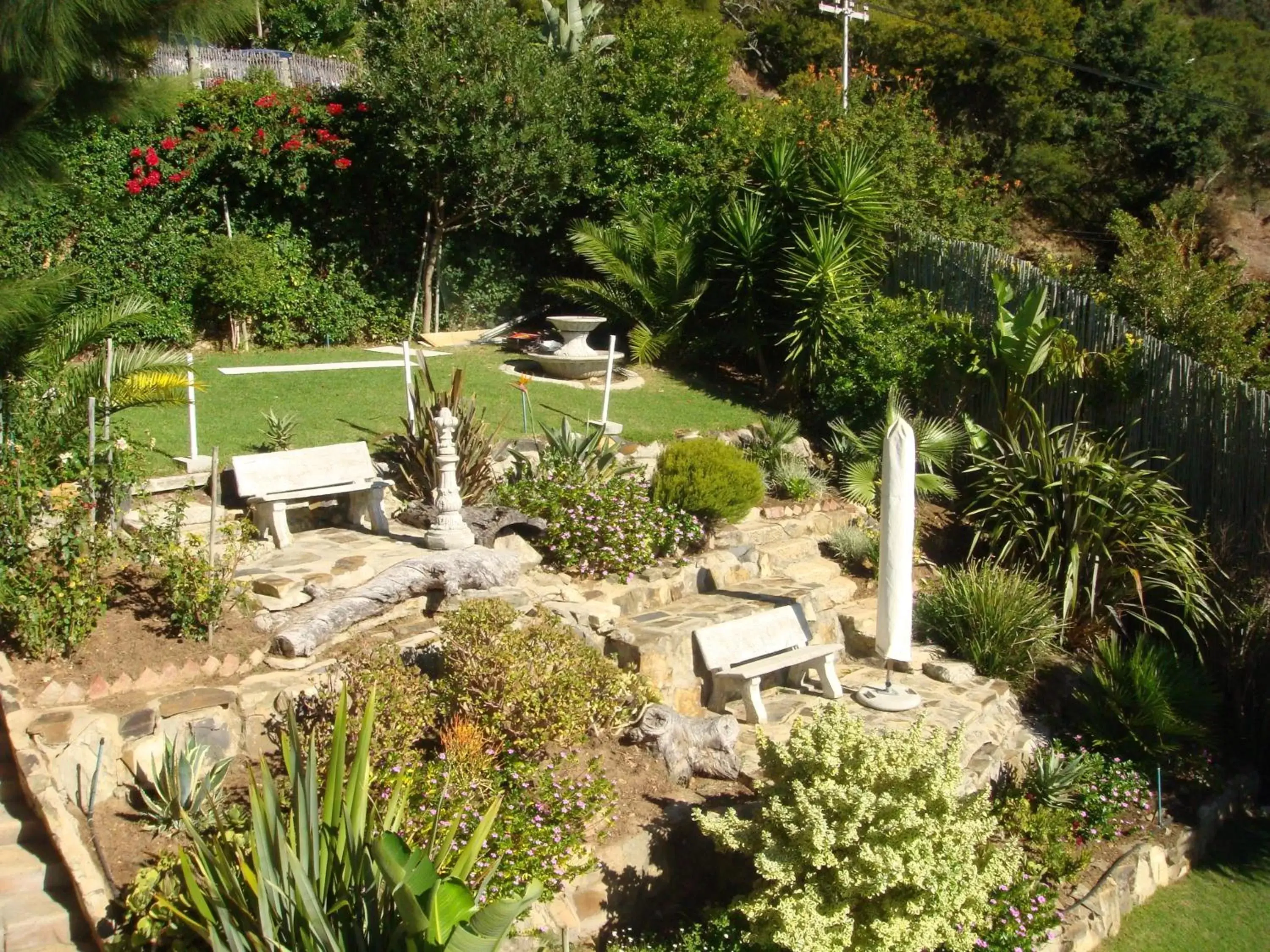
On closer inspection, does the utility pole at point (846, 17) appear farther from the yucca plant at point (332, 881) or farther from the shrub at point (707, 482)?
the yucca plant at point (332, 881)

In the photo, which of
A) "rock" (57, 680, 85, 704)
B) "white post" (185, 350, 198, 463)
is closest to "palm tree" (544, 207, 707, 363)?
"white post" (185, 350, 198, 463)

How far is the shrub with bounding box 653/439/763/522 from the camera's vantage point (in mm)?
10984

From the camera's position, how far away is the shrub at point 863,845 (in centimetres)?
608

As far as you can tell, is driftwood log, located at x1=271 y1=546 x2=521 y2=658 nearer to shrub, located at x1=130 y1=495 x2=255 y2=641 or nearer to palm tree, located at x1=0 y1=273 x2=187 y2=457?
shrub, located at x1=130 y1=495 x2=255 y2=641

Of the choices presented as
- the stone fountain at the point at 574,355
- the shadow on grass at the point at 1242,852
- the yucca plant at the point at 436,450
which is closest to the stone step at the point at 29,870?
the yucca plant at the point at 436,450

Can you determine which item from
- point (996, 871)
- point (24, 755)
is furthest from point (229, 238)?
point (996, 871)

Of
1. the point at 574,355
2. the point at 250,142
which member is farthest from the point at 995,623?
the point at 250,142

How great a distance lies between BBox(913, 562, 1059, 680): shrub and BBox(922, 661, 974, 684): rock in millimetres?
267

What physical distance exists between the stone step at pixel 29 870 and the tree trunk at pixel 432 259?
1199 centimetres

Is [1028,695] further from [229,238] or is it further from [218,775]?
[229,238]

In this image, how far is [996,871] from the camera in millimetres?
6586

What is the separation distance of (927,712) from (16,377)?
6.80m

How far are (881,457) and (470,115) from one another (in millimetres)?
7560

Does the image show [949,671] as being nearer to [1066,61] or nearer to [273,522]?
[273,522]
